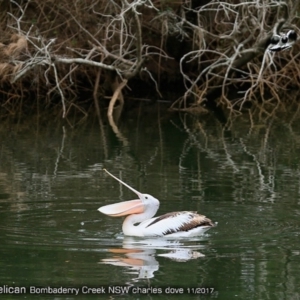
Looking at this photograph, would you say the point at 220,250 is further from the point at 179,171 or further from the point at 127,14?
the point at 127,14

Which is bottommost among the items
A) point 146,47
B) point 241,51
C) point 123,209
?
point 123,209

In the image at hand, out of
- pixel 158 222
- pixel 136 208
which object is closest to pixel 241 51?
pixel 136 208

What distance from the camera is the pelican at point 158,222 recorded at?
7867 mm

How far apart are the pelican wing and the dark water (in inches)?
3.5

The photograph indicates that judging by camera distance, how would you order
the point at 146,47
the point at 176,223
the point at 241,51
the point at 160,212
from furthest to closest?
the point at 146,47 → the point at 241,51 → the point at 160,212 → the point at 176,223

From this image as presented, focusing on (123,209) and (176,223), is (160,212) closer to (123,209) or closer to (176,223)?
(123,209)

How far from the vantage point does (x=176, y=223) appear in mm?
7871

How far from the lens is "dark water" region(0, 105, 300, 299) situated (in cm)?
668

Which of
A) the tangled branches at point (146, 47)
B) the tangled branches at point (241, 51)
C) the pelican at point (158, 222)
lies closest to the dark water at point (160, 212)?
the pelican at point (158, 222)

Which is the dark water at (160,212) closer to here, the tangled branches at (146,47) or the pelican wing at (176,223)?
the pelican wing at (176,223)

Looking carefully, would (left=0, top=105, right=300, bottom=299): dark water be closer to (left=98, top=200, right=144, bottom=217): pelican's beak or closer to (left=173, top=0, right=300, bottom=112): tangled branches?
(left=98, top=200, right=144, bottom=217): pelican's beak

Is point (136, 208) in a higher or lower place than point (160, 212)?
higher

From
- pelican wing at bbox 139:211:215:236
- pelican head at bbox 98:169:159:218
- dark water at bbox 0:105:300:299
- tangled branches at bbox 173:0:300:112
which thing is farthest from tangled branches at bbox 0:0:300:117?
pelican wing at bbox 139:211:215:236

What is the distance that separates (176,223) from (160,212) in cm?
113
